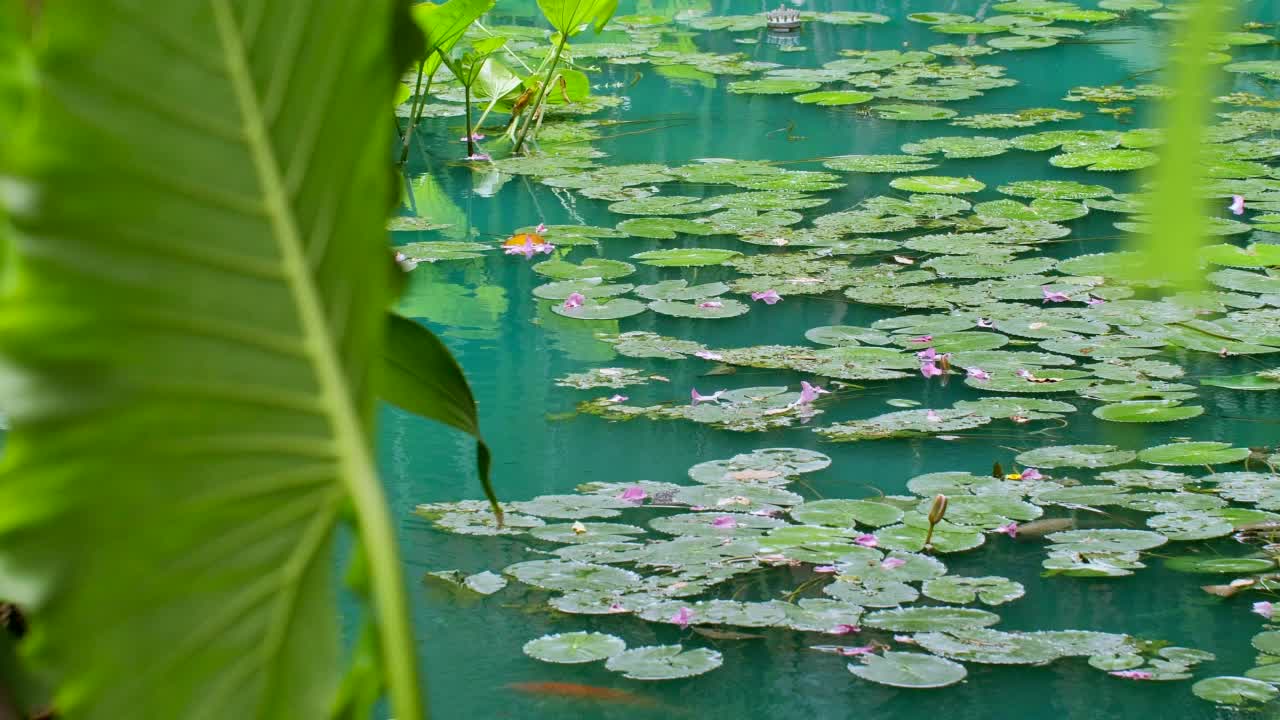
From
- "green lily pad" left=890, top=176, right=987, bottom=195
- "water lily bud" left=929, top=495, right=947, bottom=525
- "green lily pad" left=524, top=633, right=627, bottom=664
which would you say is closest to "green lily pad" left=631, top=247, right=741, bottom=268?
"green lily pad" left=890, top=176, right=987, bottom=195

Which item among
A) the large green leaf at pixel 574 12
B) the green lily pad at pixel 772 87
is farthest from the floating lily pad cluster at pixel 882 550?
the green lily pad at pixel 772 87

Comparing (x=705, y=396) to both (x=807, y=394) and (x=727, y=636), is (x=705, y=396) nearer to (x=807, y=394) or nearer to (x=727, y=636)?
(x=807, y=394)

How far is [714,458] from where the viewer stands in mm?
1593

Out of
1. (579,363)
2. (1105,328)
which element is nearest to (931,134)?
(1105,328)

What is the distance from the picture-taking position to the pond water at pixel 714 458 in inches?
45.1

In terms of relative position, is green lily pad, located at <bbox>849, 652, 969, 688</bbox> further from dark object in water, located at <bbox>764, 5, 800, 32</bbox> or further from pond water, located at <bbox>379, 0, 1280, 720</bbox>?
dark object in water, located at <bbox>764, 5, 800, 32</bbox>

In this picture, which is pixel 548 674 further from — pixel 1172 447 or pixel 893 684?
pixel 1172 447

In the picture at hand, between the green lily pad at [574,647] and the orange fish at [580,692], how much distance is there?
0.09ft

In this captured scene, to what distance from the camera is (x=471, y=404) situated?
1.43ft

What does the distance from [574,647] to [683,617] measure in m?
0.11

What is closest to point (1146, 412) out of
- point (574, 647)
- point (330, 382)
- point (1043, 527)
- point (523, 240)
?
point (1043, 527)

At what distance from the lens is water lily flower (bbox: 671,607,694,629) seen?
48.1 inches

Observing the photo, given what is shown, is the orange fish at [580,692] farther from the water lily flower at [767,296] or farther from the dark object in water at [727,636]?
the water lily flower at [767,296]

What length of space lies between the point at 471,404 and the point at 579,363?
4.86 feet
